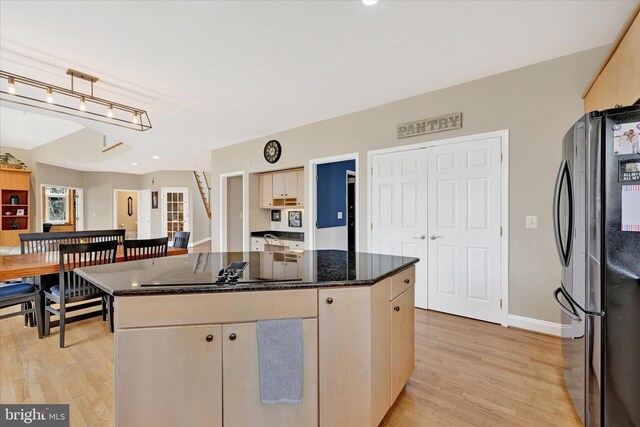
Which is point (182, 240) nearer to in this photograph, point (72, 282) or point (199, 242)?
point (72, 282)

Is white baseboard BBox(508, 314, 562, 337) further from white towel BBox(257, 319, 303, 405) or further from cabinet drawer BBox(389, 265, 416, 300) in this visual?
white towel BBox(257, 319, 303, 405)

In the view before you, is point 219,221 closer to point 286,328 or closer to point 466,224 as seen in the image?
point 466,224

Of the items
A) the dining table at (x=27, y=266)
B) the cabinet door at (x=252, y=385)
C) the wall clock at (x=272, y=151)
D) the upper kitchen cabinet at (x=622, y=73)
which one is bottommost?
the cabinet door at (x=252, y=385)

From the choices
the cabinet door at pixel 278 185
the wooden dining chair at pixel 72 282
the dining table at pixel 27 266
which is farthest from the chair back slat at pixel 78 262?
the cabinet door at pixel 278 185

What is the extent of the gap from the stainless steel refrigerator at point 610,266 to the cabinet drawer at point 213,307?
1.40 metres

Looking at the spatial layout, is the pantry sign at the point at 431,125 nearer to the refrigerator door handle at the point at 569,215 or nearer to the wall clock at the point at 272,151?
the refrigerator door handle at the point at 569,215

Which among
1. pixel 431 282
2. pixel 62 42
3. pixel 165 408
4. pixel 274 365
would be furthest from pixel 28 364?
pixel 431 282

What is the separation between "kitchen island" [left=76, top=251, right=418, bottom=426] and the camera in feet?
4.22

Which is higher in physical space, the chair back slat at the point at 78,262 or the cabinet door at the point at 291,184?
the cabinet door at the point at 291,184

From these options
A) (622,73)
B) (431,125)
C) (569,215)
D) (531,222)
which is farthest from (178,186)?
(622,73)

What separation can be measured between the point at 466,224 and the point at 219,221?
5057mm

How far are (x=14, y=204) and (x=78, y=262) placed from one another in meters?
7.70

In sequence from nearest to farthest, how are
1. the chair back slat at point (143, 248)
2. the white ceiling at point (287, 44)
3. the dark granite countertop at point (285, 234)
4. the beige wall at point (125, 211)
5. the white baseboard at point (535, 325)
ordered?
the white ceiling at point (287, 44) → the white baseboard at point (535, 325) → the chair back slat at point (143, 248) → the dark granite countertop at point (285, 234) → the beige wall at point (125, 211)

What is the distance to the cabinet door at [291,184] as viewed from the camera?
17.1 feet
